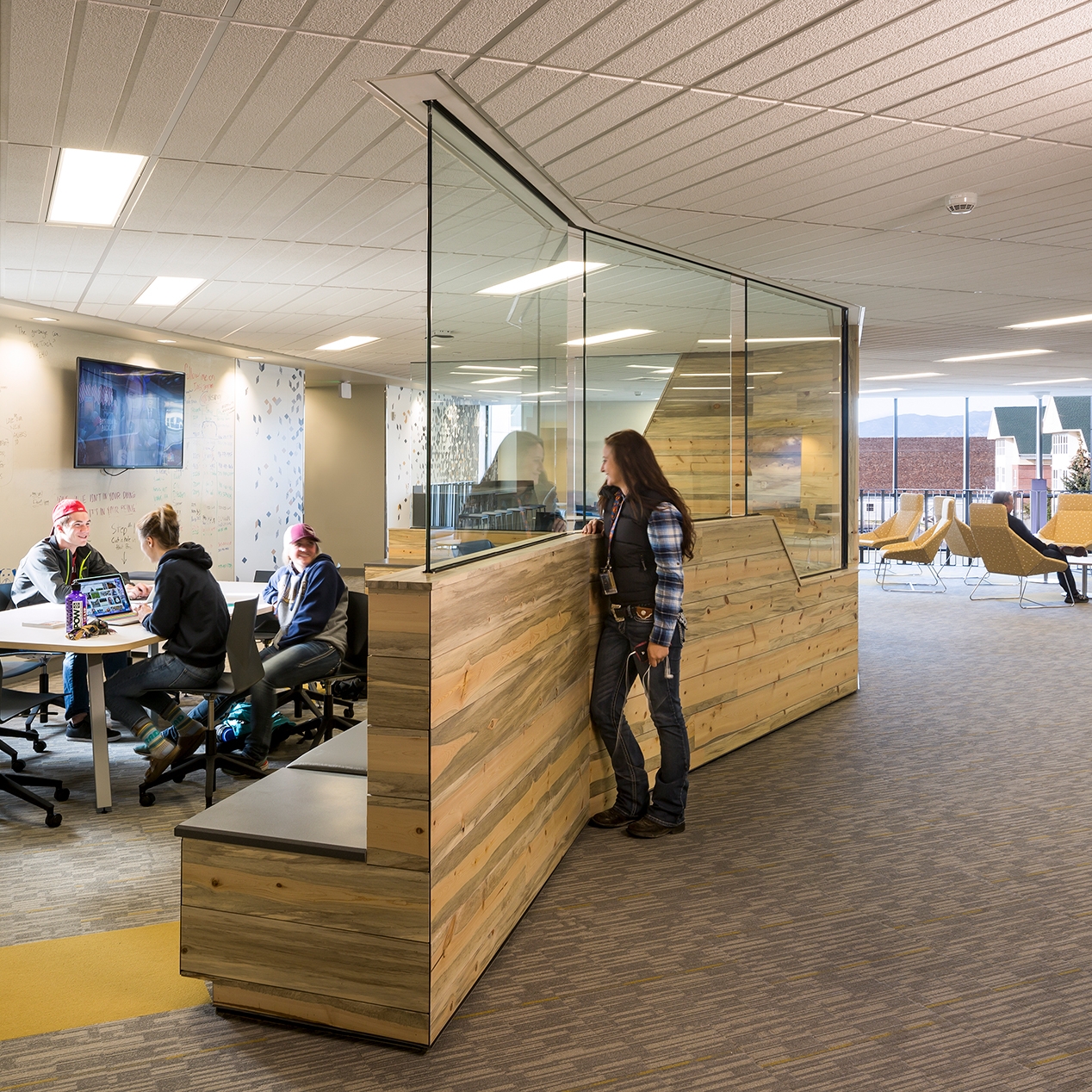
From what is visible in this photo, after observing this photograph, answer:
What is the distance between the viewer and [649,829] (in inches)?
150

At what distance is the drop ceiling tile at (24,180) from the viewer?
3.33 metres

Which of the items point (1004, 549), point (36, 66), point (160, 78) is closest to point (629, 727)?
point (160, 78)

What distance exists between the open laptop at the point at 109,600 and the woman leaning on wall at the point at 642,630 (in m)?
2.58

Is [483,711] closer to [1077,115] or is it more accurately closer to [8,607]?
[1077,115]

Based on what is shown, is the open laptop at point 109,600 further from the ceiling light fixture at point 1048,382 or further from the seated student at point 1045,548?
the ceiling light fixture at point 1048,382

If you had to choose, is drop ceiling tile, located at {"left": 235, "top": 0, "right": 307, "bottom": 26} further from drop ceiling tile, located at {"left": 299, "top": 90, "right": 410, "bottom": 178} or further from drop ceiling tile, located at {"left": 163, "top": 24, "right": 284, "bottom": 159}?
drop ceiling tile, located at {"left": 299, "top": 90, "right": 410, "bottom": 178}

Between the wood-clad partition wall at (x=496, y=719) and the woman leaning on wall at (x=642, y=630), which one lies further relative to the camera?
the woman leaning on wall at (x=642, y=630)

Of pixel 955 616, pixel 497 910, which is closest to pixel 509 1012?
pixel 497 910

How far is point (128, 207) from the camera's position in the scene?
4.08m

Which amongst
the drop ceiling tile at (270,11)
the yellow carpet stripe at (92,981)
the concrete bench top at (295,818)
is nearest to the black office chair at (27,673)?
the yellow carpet stripe at (92,981)

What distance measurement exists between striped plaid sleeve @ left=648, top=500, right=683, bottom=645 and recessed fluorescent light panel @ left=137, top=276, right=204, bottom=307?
3.52m

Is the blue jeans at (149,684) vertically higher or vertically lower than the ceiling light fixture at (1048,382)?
lower

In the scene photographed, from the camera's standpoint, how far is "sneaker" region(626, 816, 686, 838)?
12.5ft

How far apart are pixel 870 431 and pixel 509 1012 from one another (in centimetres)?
1747
